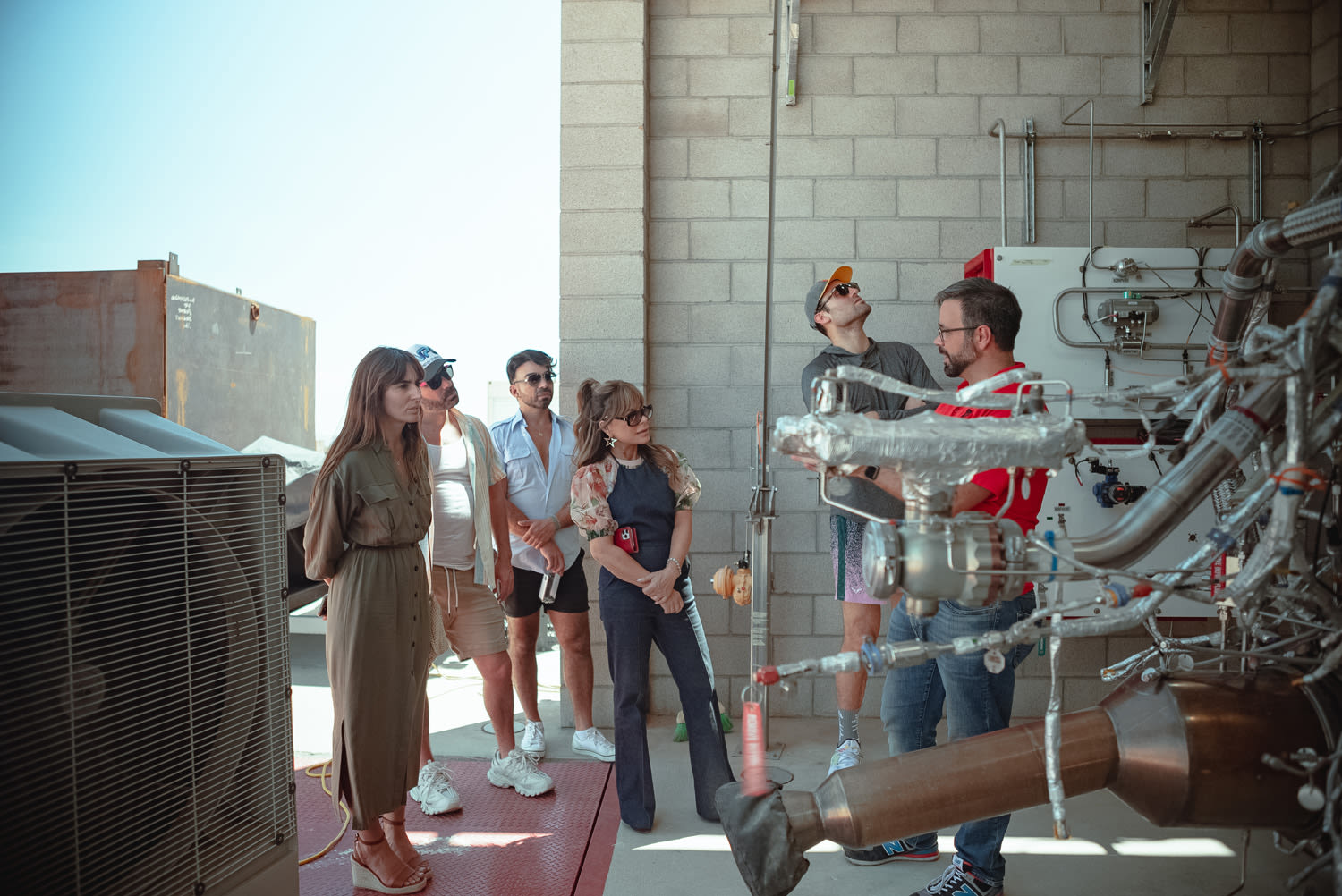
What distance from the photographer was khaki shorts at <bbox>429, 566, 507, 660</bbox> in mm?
2795

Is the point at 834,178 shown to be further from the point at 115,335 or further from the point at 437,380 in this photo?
the point at 115,335

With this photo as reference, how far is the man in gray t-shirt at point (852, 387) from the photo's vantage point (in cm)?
297

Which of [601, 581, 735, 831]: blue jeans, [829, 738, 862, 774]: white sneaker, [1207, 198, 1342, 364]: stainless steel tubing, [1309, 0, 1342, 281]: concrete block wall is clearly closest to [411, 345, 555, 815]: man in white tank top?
[601, 581, 735, 831]: blue jeans

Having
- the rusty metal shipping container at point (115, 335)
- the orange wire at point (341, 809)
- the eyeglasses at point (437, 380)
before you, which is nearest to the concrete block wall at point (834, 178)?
the eyeglasses at point (437, 380)

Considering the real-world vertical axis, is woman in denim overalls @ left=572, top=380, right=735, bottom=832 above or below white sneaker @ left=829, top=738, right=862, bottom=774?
above

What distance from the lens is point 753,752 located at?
4.03 feet

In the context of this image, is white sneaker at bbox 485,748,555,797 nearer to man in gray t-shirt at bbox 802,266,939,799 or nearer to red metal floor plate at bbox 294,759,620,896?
red metal floor plate at bbox 294,759,620,896

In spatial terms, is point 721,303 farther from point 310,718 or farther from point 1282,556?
point 1282,556

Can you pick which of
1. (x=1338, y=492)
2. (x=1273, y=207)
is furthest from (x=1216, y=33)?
(x=1338, y=492)

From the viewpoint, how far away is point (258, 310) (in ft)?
18.0

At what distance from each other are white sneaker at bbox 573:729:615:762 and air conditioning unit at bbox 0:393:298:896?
5.48 ft

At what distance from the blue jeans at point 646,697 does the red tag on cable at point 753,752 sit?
1350 mm

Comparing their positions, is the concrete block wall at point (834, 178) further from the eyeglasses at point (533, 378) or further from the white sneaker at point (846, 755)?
the white sneaker at point (846, 755)

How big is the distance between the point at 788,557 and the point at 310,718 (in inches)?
83.9
